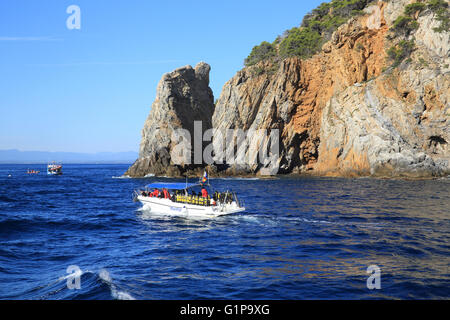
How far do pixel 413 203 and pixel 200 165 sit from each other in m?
62.4

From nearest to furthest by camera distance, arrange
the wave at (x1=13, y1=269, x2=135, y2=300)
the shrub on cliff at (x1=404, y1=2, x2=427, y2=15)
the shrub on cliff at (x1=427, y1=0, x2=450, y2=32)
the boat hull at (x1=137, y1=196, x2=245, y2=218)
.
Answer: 1. the wave at (x1=13, y1=269, x2=135, y2=300)
2. the boat hull at (x1=137, y1=196, x2=245, y2=218)
3. the shrub on cliff at (x1=427, y1=0, x2=450, y2=32)
4. the shrub on cliff at (x1=404, y1=2, x2=427, y2=15)

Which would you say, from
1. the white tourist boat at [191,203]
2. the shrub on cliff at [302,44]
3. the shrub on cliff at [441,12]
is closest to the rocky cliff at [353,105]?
the shrub on cliff at [441,12]

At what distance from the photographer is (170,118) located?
→ 97.4 m

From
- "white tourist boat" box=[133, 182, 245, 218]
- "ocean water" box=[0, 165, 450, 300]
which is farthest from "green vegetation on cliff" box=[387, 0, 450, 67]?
"white tourist boat" box=[133, 182, 245, 218]

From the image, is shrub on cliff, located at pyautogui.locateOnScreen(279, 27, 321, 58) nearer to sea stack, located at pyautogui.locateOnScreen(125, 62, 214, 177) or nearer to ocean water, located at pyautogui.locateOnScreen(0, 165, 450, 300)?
sea stack, located at pyautogui.locateOnScreen(125, 62, 214, 177)

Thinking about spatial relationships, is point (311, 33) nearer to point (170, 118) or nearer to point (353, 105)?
point (353, 105)

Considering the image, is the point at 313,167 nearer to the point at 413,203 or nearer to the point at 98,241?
the point at 413,203

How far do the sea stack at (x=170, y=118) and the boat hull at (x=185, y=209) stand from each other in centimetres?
5193

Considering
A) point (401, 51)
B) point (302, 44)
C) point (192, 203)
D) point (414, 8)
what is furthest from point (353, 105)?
point (192, 203)

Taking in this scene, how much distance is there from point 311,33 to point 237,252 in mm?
80980

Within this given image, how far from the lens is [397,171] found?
214ft

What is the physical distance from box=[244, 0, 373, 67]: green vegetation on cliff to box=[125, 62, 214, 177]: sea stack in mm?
19042

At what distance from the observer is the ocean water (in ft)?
52.3
